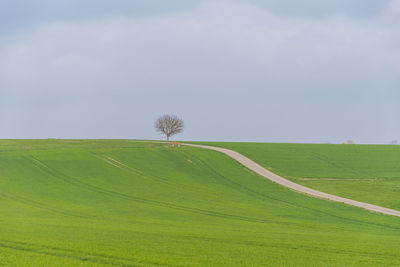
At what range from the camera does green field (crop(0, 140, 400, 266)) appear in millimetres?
15406

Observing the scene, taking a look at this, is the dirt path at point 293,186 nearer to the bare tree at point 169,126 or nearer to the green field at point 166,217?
the green field at point 166,217

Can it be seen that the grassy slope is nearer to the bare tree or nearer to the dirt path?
the dirt path

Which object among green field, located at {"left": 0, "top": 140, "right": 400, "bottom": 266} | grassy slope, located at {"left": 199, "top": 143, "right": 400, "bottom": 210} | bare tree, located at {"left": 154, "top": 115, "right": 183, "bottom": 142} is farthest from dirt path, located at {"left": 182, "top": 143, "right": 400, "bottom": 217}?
bare tree, located at {"left": 154, "top": 115, "right": 183, "bottom": 142}

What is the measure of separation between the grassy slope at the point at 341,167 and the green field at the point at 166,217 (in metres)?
1.91

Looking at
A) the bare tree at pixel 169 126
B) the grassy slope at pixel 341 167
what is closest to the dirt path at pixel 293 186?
the grassy slope at pixel 341 167

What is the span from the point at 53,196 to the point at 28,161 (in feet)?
46.7

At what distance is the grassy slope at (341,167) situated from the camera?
41956mm

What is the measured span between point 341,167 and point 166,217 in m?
36.3

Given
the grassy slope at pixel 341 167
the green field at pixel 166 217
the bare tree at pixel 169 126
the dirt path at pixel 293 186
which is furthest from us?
the bare tree at pixel 169 126

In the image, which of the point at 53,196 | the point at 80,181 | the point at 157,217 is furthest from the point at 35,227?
the point at 80,181

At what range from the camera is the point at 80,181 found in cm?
4116

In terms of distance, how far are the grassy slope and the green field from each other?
75.4 inches

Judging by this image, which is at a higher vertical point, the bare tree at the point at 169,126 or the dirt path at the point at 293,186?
the bare tree at the point at 169,126

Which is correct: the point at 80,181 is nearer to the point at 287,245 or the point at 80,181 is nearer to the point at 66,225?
the point at 66,225
